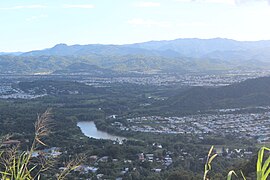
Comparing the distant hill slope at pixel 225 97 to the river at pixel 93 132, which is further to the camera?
the distant hill slope at pixel 225 97

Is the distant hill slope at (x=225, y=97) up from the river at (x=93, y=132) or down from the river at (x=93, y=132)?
up

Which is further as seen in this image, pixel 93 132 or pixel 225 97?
pixel 225 97

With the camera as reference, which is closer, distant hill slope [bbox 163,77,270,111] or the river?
the river

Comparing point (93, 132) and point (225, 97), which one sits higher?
point (225, 97)

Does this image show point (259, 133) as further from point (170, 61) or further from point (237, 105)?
point (170, 61)

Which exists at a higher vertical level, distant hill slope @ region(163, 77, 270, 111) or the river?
distant hill slope @ region(163, 77, 270, 111)
